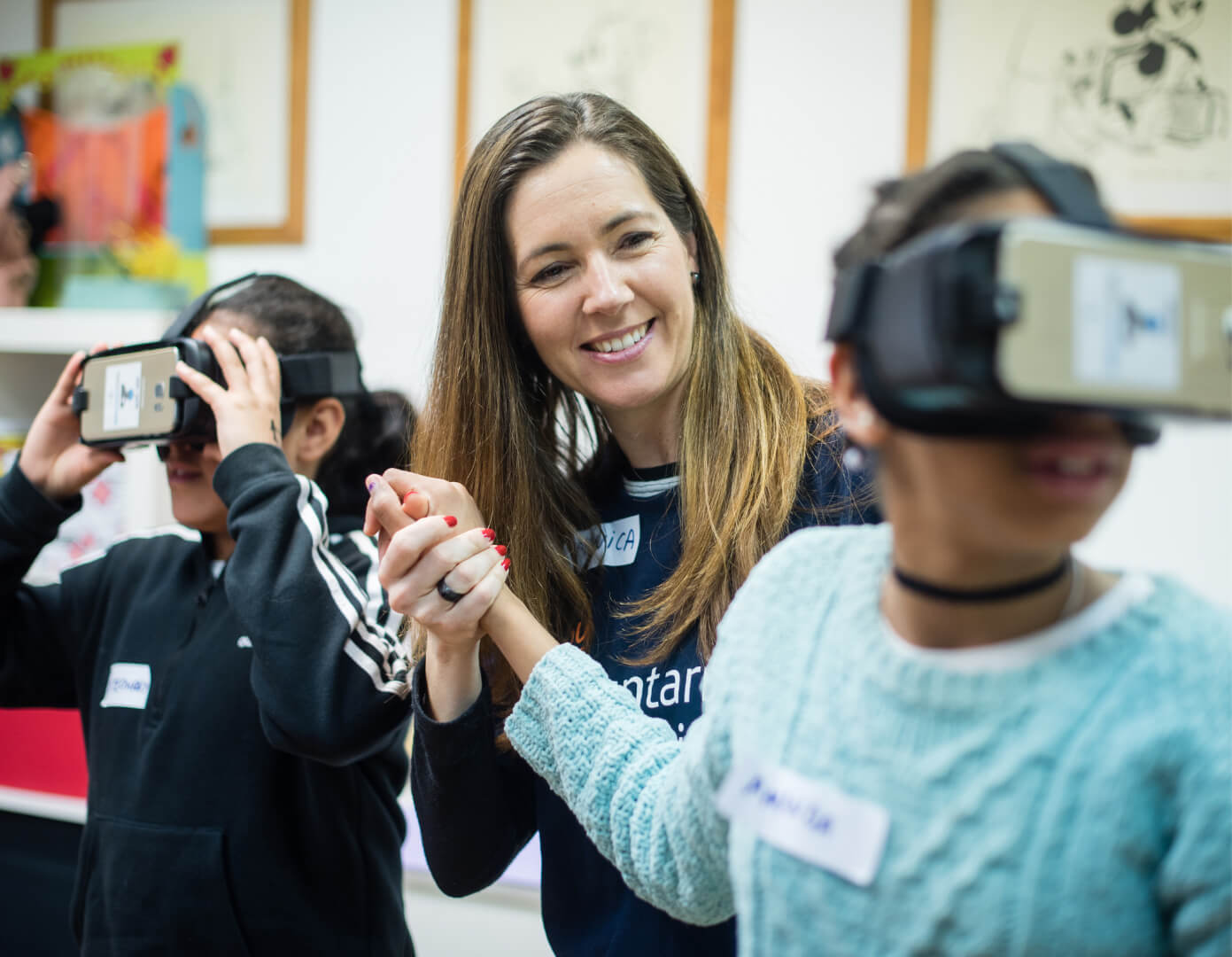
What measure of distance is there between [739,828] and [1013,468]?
0.75 feet

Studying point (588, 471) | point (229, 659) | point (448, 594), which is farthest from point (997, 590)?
point (229, 659)

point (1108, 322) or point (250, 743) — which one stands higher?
point (1108, 322)

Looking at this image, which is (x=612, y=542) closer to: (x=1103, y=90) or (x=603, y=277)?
(x=603, y=277)

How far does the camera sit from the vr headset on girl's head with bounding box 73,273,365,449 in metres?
1.12

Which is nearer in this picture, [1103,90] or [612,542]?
[612,542]

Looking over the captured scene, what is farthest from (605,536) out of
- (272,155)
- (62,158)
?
(62,158)

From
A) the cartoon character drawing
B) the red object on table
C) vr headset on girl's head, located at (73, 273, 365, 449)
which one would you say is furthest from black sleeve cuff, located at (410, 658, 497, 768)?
the cartoon character drawing

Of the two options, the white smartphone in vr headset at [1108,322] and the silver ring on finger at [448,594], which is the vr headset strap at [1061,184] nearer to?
the white smartphone in vr headset at [1108,322]

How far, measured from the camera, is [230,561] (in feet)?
3.48

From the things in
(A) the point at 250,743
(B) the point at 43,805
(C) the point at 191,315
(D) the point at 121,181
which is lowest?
(B) the point at 43,805

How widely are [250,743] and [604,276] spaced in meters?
0.63

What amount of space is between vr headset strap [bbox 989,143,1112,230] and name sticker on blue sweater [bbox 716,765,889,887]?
0.87ft

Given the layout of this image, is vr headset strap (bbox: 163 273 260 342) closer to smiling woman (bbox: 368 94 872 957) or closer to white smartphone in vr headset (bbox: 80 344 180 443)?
white smartphone in vr headset (bbox: 80 344 180 443)

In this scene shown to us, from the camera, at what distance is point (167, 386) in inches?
44.3
